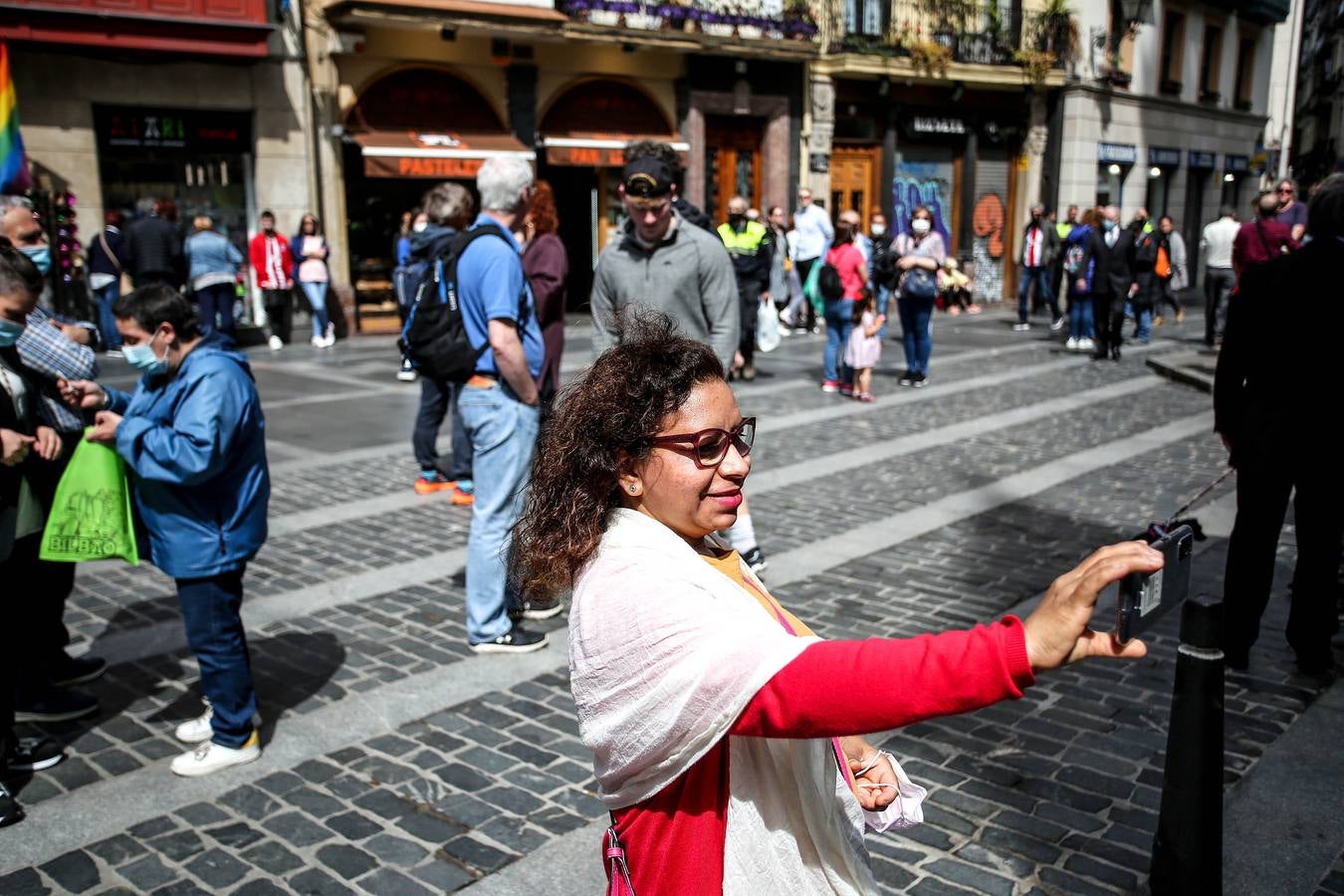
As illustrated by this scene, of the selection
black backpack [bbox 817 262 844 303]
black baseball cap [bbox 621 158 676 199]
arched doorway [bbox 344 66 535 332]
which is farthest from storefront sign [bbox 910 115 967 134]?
black baseball cap [bbox 621 158 676 199]

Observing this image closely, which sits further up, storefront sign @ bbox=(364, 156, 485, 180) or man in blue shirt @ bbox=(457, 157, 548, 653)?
storefront sign @ bbox=(364, 156, 485, 180)

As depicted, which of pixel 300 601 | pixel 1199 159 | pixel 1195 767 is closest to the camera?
pixel 1195 767

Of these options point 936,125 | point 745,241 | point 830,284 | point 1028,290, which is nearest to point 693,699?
point 830,284

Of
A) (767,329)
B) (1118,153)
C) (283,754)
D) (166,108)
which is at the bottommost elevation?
(283,754)

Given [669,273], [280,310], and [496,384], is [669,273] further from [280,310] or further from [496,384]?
[280,310]

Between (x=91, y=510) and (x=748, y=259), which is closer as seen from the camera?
(x=91, y=510)

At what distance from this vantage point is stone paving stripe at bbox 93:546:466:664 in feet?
16.4

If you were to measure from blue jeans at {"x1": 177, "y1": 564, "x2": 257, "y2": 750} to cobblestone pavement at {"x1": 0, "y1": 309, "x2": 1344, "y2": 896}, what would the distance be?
20 cm

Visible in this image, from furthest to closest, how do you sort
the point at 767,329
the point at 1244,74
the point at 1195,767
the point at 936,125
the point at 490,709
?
1. the point at 1244,74
2. the point at 936,125
3. the point at 767,329
4. the point at 490,709
5. the point at 1195,767

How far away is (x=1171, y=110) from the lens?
2894 cm

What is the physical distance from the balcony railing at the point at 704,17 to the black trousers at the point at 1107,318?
9.57 meters

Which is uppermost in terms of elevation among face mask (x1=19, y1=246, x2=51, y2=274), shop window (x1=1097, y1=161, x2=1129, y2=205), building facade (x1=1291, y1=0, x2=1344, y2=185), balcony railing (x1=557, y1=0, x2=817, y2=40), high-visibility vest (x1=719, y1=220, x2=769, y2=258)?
building facade (x1=1291, y1=0, x2=1344, y2=185)

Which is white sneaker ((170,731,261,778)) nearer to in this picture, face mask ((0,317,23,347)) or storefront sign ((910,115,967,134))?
face mask ((0,317,23,347))

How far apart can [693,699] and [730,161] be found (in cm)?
2129
